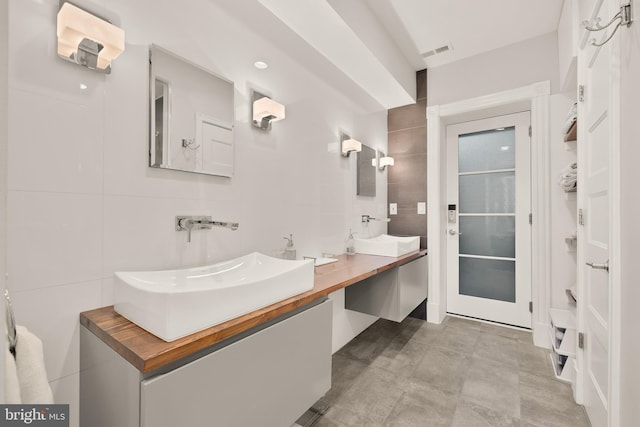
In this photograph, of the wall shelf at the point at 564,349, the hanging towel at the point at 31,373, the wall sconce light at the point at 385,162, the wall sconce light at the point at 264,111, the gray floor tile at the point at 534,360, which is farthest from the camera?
the wall sconce light at the point at 385,162

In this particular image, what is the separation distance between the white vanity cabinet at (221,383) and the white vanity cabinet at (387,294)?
108 cm

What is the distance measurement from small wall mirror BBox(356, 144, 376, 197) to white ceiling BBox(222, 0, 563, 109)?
0.58 metres

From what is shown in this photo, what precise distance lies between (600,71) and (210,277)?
2142 mm

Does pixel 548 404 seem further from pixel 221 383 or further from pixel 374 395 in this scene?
pixel 221 383

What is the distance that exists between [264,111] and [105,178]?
0.90m

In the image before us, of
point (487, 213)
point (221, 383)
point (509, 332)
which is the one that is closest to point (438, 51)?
point (487, 213)

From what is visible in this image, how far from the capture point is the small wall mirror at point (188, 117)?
125cm

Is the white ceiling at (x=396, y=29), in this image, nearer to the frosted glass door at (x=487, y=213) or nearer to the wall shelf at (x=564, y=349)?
the frosted glass door at (x=487, y=213)

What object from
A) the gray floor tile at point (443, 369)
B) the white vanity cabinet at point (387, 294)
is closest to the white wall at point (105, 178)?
the white vanity cabinet at point (387, 294)

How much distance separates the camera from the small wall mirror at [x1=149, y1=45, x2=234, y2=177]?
1.25 meters

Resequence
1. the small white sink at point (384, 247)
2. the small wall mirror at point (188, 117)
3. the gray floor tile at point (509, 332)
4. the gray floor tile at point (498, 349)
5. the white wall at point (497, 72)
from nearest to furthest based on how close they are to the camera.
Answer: the small wall mirror at point (188, 117) → the gray floor tile at point (498, 349) → the small white sink at point (384, 247) → the white wall at point (497, 72) → the gray floor tile at point (509, 332)

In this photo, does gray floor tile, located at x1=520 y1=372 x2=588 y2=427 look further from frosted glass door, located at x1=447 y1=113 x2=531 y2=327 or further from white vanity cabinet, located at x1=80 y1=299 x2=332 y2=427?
white vanity cabinet, located at x1=80 y1=299 x2=332 y2=427

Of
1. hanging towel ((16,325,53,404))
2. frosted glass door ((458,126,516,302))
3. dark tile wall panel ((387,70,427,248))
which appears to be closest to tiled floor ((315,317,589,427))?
frosted glass door ((458,126,516,302))

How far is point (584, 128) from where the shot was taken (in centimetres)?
166
